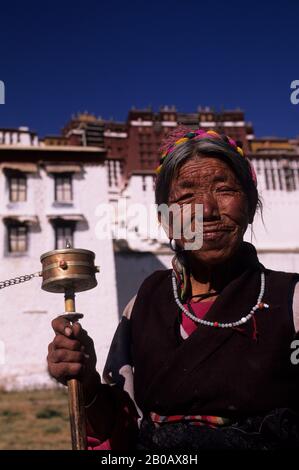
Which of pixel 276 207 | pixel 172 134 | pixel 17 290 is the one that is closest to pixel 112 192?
pixel 276 207

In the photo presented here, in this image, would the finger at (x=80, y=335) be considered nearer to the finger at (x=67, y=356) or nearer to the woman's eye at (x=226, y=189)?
the finger at (x=67, y=356)

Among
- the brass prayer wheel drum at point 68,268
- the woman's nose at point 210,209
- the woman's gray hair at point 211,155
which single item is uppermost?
the woman's gray hair at point 211,155

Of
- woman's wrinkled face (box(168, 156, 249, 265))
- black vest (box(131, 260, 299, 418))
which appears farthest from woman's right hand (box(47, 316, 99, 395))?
woman's wrinkled face (box(168, 156, 249, 265))

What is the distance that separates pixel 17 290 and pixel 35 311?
105 centimetres

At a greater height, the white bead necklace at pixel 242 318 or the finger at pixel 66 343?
the white bead necklace at pixel 242 318

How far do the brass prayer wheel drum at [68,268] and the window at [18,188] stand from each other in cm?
1642

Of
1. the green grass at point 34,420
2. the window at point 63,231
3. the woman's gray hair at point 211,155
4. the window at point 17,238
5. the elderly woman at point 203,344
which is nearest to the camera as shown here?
the elderly woman at point 203,344

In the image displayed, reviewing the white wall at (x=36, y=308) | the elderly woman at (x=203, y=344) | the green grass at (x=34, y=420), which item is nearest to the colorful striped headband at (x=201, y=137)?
the elderly woman at (x=203, y=344)

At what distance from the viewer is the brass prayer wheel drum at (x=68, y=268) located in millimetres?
1518

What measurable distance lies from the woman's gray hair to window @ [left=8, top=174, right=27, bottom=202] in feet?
52.7

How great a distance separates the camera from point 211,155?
196 cm

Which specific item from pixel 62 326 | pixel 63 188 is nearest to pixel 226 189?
pixel 62 326

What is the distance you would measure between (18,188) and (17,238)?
85.3 inches

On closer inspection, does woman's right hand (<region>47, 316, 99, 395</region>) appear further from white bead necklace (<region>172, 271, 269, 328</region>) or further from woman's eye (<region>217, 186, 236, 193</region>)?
woman's eye (<region>217, 186, 236, 193</region>)
